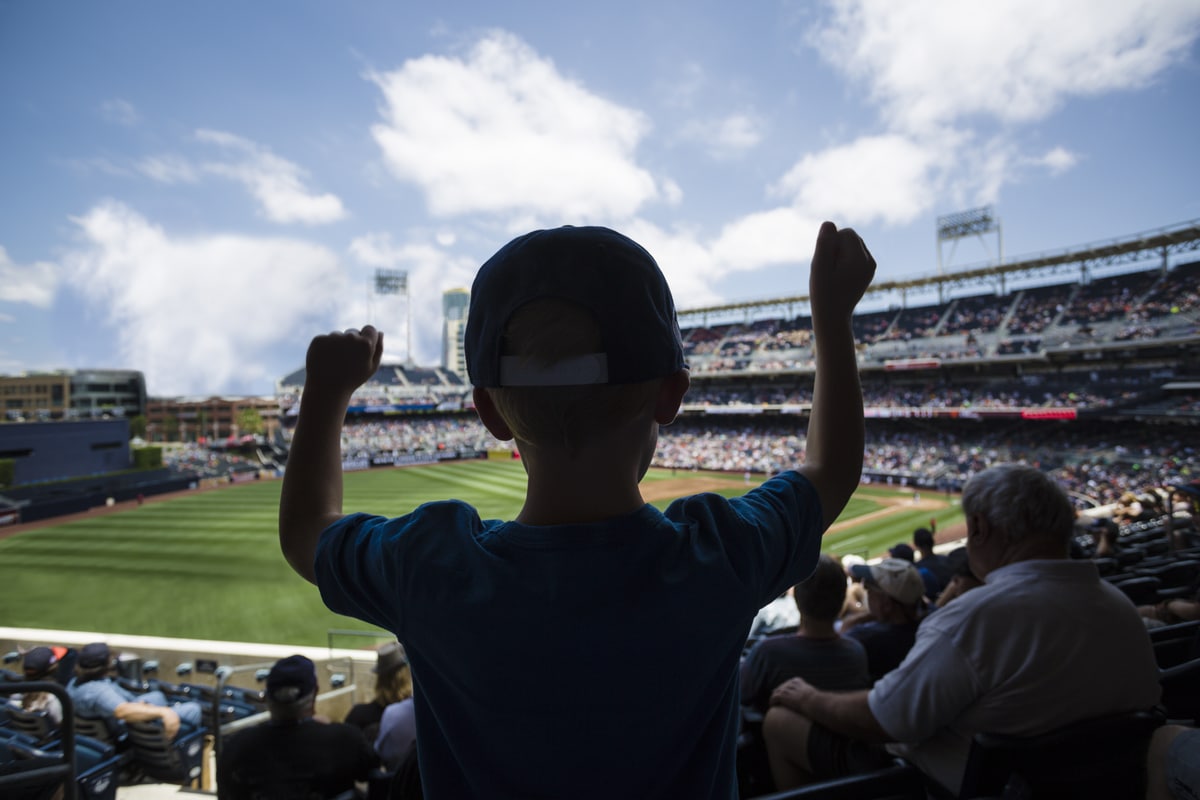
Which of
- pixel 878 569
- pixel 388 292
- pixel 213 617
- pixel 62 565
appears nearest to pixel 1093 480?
pixel 878 569

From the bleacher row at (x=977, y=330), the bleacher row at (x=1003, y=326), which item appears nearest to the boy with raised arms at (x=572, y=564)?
the bleacher row at (x=977, y=330)

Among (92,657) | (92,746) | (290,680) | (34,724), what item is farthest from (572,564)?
(92,657)

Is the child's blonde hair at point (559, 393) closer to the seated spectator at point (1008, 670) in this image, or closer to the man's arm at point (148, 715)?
the seated spectator at point (1008, 670)

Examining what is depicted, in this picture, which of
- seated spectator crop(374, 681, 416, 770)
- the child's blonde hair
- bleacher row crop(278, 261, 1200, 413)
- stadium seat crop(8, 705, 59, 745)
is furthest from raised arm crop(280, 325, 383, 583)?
bleacher row crop(278, 261, 1200, 413)

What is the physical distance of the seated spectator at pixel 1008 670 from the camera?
174 centimetres

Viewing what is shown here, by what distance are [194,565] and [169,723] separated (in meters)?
13.5

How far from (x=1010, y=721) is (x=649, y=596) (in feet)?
5.49

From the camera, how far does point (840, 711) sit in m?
1.98

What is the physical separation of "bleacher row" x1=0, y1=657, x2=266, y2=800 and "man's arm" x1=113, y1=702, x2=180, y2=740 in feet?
0.12

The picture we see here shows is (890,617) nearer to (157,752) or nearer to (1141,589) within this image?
(1141,589)

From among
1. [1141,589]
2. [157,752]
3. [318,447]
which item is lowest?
[157,752]

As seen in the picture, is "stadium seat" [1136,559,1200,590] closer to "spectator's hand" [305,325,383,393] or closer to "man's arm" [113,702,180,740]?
"spectator's hand" [305,325,383,393]

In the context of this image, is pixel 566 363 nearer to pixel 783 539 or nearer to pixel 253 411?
pixel 783 539

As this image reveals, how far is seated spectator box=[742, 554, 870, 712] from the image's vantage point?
8.02 feet
